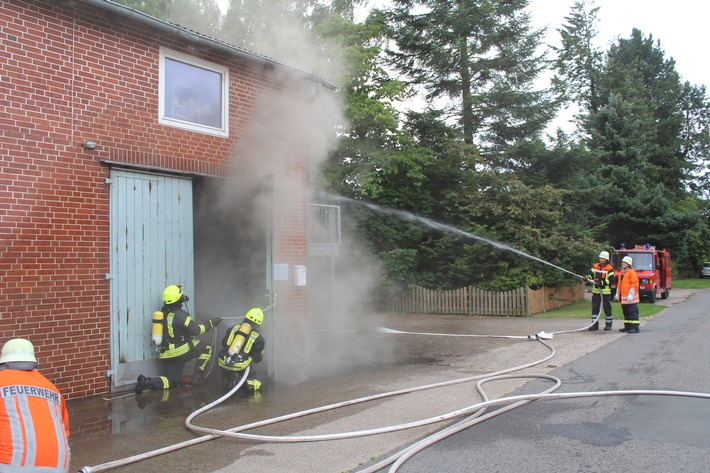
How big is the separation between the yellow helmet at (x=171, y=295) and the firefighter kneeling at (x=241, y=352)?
83 cm

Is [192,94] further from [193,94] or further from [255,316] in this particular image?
[255,316]

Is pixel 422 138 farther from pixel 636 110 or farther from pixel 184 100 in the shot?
pixel 636 110

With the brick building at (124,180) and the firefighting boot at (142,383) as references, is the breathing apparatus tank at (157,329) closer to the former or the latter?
the brick building at (124,180)

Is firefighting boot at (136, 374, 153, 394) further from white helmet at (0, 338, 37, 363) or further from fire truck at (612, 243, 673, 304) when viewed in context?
fire truck at (612, 243, 673, 304)

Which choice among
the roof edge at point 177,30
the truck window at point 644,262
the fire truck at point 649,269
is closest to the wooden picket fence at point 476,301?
the fire truck at point 649,269

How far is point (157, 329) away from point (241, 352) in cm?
112

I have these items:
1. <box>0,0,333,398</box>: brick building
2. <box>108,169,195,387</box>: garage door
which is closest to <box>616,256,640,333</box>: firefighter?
<box>0,0,333,398</box>: brick building

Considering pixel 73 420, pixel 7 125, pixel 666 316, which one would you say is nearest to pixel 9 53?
pixel 7 125

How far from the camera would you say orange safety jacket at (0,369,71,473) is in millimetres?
2748

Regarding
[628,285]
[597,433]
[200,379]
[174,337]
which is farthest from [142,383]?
[628,285]

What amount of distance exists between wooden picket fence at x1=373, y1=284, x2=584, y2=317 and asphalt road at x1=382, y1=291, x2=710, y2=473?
794 centimetres

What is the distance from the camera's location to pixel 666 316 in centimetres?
1433

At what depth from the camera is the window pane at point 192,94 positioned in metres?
7.58

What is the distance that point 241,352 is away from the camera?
22.0ft
